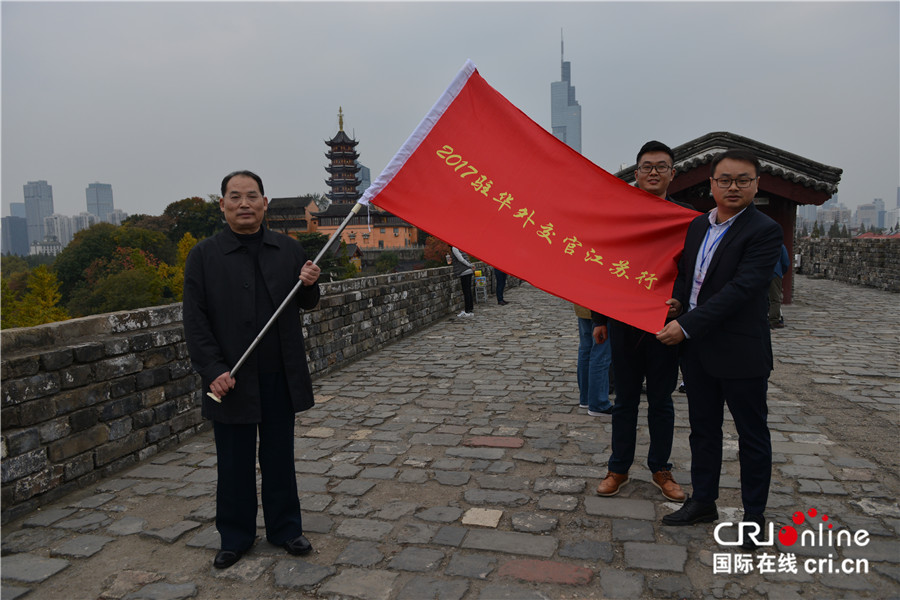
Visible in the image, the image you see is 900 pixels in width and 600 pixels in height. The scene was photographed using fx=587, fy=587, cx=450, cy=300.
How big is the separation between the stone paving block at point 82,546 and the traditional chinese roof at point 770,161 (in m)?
13.3

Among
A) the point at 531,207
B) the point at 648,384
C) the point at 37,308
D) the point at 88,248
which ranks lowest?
the point at 37,308

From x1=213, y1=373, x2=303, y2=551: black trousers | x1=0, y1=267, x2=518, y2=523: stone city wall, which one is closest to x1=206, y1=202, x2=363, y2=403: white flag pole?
x1=213, y1=373, x2=303, y2=551: black trousers

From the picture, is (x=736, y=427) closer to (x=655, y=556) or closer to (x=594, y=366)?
(x=655, y=556)

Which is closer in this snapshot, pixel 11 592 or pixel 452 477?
pixel 11 592

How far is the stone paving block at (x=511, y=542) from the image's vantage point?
3248 mm

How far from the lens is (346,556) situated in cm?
324

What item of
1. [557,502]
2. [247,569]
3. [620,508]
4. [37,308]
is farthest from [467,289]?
[37,308]

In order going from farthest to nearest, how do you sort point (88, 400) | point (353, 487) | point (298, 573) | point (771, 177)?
point (771, 177) → point (88, 400) → point (353, 487) → point (298, 573)

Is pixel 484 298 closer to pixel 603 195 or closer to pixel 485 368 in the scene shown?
pixel 485 368

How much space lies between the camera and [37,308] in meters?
53.2

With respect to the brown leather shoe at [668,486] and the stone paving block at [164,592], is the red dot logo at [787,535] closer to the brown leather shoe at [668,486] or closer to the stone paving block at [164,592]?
the brown leather shoe at [668,486]

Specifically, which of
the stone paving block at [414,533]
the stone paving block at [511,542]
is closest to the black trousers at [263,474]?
the stone paving block at [414,533]

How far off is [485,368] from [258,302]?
216 inches

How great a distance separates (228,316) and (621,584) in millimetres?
2426
